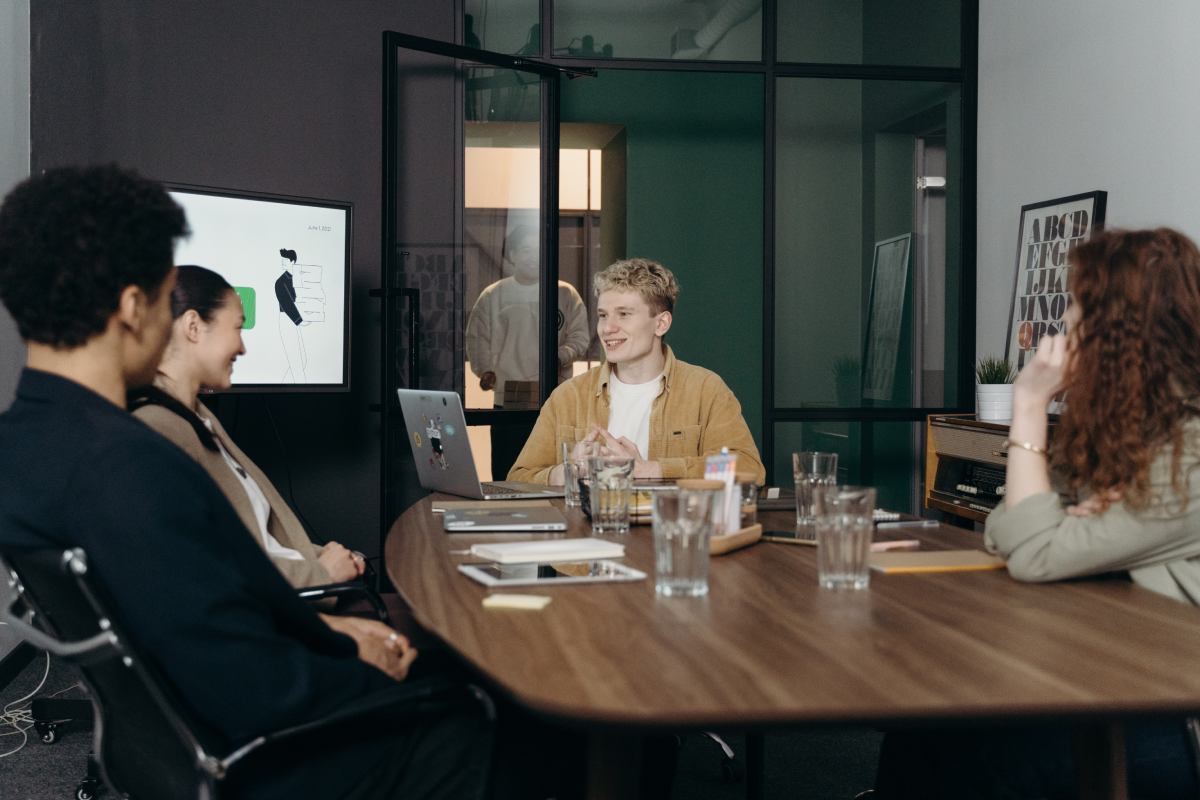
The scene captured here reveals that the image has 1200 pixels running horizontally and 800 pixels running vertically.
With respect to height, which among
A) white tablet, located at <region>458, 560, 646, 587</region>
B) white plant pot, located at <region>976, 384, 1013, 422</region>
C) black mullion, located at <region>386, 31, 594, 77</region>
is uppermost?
black mullion, located at <region>386, 31, 594, 77</region>

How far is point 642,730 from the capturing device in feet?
3.85

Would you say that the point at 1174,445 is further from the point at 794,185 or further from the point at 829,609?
the point at 794,185

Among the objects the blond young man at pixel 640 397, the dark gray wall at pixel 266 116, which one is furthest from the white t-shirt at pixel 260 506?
the dark gray wall at pixel 266 116

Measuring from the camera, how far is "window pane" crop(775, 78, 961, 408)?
5398 mm

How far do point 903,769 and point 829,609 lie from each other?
1.52ft

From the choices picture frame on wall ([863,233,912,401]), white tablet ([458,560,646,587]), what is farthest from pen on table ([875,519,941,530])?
picture frame on wall ([863,233,912,401])

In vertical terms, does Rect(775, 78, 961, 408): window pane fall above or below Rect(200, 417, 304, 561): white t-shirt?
above

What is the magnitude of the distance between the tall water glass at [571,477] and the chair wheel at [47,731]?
5.97ft

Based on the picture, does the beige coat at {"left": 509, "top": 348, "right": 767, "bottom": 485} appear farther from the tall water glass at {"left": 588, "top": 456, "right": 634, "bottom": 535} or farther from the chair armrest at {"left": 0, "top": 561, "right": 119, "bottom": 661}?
the chair armrest at {"left": 0, "top": 561, "right": 119, "bottom": 661}

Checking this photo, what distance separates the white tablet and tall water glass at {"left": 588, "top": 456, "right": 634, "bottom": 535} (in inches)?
14.1

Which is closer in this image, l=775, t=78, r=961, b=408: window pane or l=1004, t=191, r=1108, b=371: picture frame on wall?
l=1004, t=191, r=1108, b=371: picture frame on wall

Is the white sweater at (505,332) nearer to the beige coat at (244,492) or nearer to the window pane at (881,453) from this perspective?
the window pane at (881,453)

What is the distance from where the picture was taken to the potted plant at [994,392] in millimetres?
4410

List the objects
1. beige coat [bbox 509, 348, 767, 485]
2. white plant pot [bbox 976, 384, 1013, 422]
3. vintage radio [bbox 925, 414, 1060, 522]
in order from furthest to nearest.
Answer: white plant pot [bbox 976, 384, 1013, 422], vintage radio [bbox 925, 414, 1060, 522], beige coat [bbox 509, 348, 767, 485]
